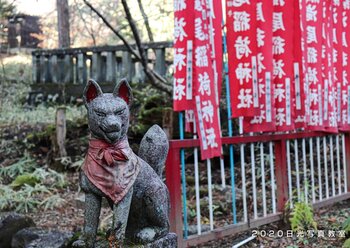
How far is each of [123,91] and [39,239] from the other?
6.66ft

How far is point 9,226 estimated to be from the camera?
4449 mm

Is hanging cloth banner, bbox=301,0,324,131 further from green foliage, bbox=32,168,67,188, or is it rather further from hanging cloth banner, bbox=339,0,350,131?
green foliage, bbox=32,168,67,188

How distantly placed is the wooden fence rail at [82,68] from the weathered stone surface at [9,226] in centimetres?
496

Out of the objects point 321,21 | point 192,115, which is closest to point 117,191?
point 192,115

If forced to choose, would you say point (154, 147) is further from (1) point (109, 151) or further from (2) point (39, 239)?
(2) point (39, 239)

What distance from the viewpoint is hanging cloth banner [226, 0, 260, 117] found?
15.4 ft

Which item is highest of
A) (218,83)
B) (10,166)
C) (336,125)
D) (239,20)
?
(239,20)

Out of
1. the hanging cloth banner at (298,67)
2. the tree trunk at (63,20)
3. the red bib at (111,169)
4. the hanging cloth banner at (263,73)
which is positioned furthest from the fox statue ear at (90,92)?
the tree trunk at (63,20)

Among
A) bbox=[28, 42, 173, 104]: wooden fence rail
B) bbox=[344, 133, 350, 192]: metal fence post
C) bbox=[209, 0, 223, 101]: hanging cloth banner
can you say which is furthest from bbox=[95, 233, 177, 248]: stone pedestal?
bbox=[28, 42, 173, 104]: wooden fence rail

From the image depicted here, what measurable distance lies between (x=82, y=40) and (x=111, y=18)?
11.3 feet

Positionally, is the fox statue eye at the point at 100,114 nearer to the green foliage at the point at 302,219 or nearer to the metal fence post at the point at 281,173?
the green foliage at the point at 302,219

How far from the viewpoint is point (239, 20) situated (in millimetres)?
4734

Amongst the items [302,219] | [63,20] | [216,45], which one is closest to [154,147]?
[216,45]

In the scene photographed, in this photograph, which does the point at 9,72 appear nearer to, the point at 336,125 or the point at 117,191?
the point at 336,125
